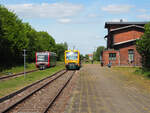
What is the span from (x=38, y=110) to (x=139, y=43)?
51.1ft

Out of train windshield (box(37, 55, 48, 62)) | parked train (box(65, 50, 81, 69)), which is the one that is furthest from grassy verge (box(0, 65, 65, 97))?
train windshield (box(37, 55, 48, 62))

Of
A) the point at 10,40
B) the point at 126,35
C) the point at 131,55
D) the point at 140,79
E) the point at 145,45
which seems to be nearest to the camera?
the point at 140,79

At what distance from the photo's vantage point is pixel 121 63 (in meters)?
39.1

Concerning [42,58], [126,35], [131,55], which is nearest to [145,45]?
[42,58]

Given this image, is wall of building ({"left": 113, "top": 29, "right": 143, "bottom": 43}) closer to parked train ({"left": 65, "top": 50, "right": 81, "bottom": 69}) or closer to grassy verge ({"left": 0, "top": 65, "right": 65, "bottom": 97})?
parked train ({"left": 65, "top": 50, "right": 81, "bottom": 69})

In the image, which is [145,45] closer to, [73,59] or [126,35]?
[73,59]

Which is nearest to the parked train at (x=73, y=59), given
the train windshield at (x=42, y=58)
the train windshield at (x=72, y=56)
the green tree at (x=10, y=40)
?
the train windshield at (x=72, y=56)

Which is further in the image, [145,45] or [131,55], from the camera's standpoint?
[131,55]

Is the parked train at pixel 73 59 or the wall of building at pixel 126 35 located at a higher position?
the wall of building at pixel 126 35

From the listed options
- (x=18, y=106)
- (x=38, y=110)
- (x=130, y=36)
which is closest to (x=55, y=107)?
(x=38, y=110)

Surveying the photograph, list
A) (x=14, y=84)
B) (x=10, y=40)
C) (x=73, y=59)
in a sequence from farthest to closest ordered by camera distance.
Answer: (x=10, y=40) → (x=73, y=59) → (x=14, y=84)

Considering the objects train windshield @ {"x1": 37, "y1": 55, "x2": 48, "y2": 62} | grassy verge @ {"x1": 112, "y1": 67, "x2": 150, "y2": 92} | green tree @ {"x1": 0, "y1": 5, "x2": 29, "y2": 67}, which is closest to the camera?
grassy verge @ {"x1": 112, "y1": 67, "x2": 150, "y2": 92}

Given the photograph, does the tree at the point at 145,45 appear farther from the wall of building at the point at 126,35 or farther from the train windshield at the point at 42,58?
the wall of building at the point at 126,35

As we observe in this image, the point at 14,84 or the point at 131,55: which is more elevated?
the point at 131,55
